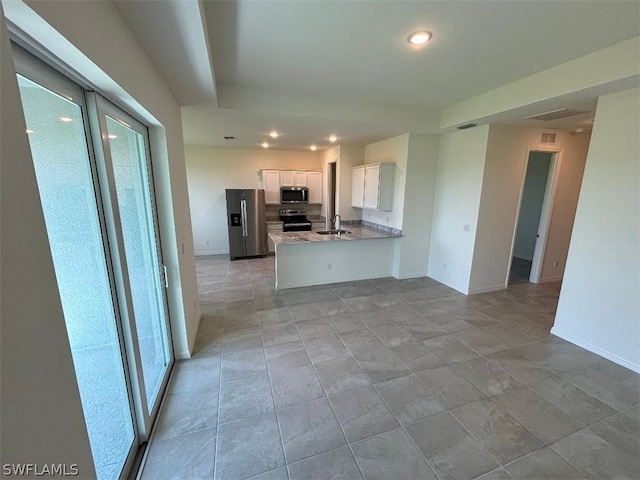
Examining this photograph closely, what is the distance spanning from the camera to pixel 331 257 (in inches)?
182

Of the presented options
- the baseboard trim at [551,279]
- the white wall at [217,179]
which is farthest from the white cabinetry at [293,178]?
the baseboard trim at [551,279]

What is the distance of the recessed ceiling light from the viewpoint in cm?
200

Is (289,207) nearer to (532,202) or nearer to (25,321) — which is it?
(532,202)

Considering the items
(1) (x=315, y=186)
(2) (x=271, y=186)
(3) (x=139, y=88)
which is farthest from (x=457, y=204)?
(3) (x=139, y=88)

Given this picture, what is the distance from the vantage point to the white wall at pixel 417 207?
4453 millimetres

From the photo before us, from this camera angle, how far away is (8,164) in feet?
2.01

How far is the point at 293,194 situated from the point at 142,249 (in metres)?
4.71

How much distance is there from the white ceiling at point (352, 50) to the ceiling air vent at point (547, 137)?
1.12 ft

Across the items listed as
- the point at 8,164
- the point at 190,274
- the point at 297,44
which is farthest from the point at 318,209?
the point at 8,164

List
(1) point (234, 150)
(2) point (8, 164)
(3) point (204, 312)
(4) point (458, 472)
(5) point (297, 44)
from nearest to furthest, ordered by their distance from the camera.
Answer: (2) point (8, 164), (4) point (458, 472), (5) point (297, 44), (3) point (204, 312), (1) point (234, 150)

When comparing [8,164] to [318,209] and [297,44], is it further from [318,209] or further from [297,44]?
[318,209]

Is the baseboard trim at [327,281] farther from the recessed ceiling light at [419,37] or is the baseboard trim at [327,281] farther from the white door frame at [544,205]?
the recessed ceiling light at [419,37]

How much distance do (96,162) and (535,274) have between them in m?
6.08

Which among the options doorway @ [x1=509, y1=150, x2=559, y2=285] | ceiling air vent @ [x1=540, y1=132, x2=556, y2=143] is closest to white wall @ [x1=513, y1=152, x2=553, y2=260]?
doorway @ [x1=509, y1=150, x2=559, y2=285]
